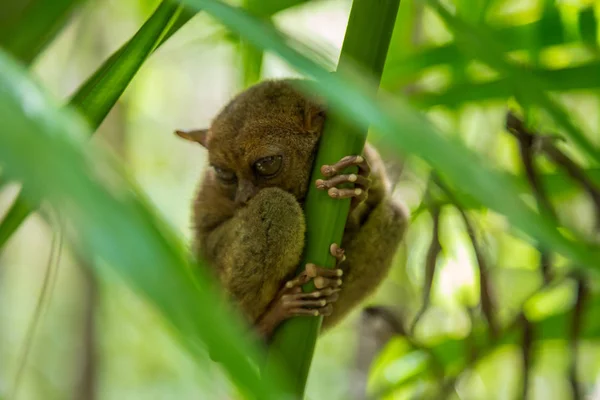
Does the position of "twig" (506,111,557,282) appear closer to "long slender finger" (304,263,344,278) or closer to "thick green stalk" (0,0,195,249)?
"long slender finger" (304,263,344,278)

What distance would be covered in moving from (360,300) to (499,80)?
3.09 ft

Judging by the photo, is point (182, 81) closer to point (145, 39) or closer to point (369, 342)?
point (369, 342)

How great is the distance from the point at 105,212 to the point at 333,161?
3.88ft

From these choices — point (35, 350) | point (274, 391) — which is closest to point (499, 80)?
point (274, 391)

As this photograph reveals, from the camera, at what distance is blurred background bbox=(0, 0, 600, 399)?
2.14 m

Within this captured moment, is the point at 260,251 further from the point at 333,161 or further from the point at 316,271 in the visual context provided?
the point at 333,161

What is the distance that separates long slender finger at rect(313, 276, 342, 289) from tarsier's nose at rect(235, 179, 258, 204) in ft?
1.86

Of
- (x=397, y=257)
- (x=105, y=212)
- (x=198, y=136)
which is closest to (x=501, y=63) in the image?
(x=105, y=212)

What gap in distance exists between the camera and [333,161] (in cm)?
167

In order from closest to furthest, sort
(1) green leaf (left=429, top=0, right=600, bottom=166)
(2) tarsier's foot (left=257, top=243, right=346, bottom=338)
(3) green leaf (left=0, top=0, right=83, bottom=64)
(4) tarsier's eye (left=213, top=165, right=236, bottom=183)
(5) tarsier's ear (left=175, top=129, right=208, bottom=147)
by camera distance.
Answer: (3) green leaf (left=0, top=0, right=83, bottom=64)
(1) green leaf (left=429, top=0, right=600, bottom=166)
(2) tarsier's foot (left=257, top=243, right=346, bottom=338)
(4) tarsier's eye (left=213, top=165, right=236, bottom=183)
(5) tarsier's ear (left=175, top=129, right=208, bottom=147)

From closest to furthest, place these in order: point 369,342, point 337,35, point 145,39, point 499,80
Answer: point 145,39
point 499,80
point 369,342
point 337,35

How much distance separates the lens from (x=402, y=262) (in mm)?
3820

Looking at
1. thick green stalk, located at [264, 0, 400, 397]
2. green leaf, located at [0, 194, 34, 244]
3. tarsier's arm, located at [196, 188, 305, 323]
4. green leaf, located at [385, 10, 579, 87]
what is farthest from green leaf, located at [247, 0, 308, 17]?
green leaf, located at [0, 194, 34, 244]

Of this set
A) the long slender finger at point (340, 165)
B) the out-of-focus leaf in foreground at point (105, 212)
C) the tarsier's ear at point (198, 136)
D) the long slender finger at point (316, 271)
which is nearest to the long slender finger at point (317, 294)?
the long slender finger at point (316, 271)
